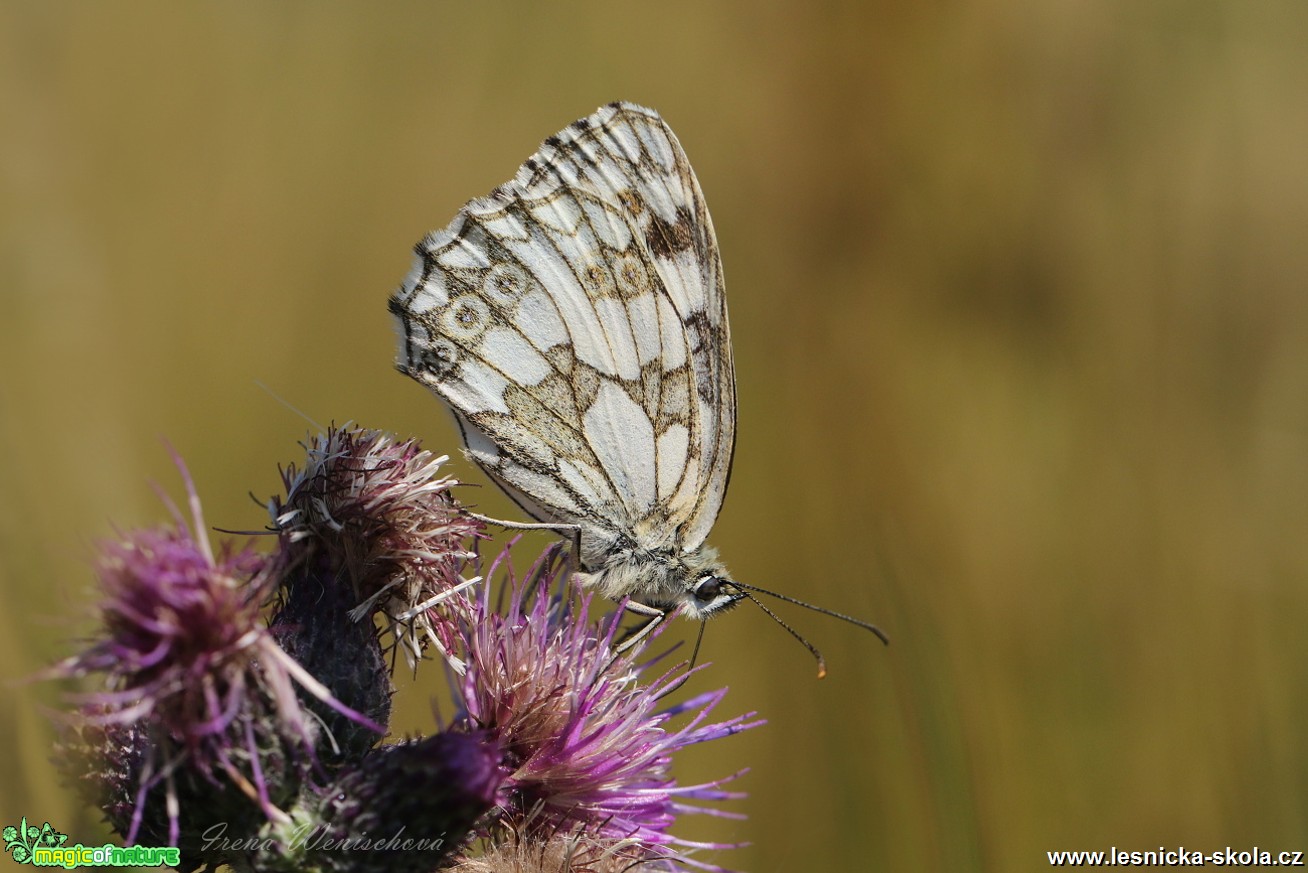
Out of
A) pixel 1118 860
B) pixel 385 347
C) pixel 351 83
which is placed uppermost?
pixel 351 83

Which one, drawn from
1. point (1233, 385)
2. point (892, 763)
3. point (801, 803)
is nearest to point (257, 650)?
point (892, 763)

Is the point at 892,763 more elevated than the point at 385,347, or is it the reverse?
the point at 385,347

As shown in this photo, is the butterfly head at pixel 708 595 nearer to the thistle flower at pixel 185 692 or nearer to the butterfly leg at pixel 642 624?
the butterfly leg at pixel 642 624

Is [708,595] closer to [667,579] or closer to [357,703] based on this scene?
[667,579]

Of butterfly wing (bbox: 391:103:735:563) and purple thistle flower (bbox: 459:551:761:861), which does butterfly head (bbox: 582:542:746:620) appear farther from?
purple thistle flower (bbox: 459:551:761:861)

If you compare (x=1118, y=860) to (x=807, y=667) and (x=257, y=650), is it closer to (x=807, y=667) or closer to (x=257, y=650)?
(x=807, y=667)

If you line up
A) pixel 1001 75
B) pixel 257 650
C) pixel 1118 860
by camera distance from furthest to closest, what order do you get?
1. pixel 1001 75
2. pixel 1118 860
3. pixel 257 650

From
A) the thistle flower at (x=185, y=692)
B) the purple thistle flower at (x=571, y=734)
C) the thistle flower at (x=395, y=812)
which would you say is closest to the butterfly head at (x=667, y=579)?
the purple thistle flower at (x=571, y=734)

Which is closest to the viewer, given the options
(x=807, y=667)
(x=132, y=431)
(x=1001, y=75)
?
(x=132, y=431)
